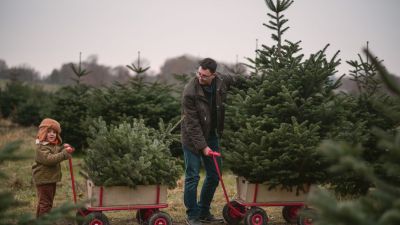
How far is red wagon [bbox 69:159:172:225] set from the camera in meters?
5.84

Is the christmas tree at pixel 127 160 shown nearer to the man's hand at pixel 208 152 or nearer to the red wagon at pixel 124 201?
the red wagon at pixel 124 201

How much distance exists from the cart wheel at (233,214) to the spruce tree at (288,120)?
541 millimetres

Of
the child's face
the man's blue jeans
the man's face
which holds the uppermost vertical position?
the man's face

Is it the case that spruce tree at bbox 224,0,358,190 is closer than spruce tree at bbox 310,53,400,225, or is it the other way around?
spruce tree at bbox 310,53,400,225

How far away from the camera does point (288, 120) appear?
21.4ft

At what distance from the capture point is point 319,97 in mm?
6570

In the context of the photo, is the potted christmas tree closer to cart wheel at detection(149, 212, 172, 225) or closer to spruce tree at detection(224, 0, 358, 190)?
cart wheel at detection(149, 212, 172, 225)

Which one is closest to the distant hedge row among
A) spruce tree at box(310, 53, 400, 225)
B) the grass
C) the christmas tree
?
the grass

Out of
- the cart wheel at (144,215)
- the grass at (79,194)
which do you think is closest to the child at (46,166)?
the grass at (79,194)

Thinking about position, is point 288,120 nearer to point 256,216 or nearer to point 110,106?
point 256,216

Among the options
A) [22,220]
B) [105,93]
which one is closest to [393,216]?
[22,220]

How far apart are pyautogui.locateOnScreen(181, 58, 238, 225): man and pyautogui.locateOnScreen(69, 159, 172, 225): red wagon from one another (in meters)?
0.46

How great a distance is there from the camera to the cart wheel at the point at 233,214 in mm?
6711

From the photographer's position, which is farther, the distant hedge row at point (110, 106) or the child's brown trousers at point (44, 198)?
the distant hedge row at point (110, 106)
